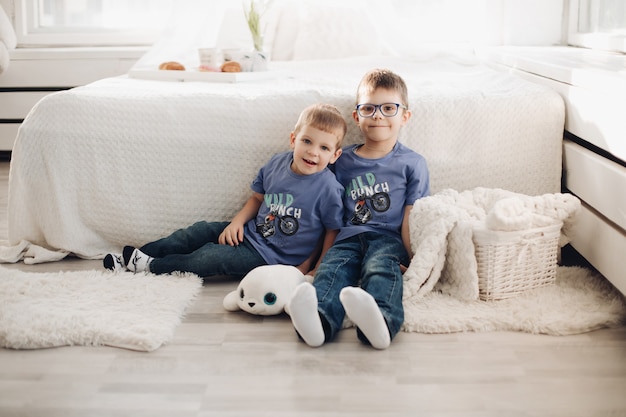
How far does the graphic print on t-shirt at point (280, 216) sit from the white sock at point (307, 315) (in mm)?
478

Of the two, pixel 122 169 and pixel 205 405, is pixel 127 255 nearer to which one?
pixel 122 169

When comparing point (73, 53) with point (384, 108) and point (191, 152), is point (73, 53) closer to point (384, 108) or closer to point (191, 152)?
point (191, 152)

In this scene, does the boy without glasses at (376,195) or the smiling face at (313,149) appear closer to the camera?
the boy without glasses at (376,195)

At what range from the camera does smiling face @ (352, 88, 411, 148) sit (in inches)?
80.9

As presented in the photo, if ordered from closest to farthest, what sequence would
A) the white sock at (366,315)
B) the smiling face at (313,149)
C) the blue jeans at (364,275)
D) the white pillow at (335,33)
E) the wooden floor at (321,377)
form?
1. the wooden floor at (321,377)
2. the white sock at (366,315)
3. the blue jeans at (364,275)
4. the smiling face at (313,149)
5. the white pillow at (335,33)

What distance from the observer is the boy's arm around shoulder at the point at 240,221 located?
6.74 ft

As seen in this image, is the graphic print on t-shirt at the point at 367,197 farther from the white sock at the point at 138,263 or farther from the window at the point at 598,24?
the window at the point at 598,24

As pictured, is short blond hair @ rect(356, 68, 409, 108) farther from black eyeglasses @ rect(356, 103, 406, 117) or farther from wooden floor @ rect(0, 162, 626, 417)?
wooden floor @ rect(0, 162, 626, 417)

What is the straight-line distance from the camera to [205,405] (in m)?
1.34

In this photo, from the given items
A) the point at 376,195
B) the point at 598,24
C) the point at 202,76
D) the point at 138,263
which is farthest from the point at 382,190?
the point at 598,24

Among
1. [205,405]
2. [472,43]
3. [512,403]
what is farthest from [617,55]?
[205,405]

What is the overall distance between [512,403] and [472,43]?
108 inches

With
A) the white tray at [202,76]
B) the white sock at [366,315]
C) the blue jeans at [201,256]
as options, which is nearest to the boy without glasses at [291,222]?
the blue jeans at [201,256]

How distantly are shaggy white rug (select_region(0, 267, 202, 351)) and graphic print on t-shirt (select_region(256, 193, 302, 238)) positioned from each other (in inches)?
9.4
